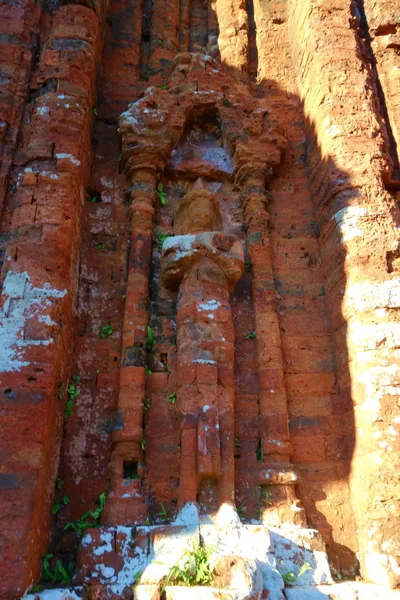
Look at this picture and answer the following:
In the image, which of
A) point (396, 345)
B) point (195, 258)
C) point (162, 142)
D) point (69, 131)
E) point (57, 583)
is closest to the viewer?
point (57, 583)

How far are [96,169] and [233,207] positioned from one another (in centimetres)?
193

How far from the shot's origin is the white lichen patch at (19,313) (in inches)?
194

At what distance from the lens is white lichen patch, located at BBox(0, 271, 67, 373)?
4.93 meters

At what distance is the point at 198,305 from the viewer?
5777 millimetres

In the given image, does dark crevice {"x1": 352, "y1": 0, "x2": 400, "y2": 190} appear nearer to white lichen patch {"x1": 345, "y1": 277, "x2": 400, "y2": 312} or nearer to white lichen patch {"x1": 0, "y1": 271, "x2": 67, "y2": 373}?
white lichen patch {"x1": 345, "y1": 277, "x2": 400, "y2": 312}

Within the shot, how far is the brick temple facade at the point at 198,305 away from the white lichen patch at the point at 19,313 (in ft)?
0.07

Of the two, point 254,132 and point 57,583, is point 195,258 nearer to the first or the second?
point 254,132

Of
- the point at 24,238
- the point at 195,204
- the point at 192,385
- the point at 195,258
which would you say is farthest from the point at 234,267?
the point at 24,238

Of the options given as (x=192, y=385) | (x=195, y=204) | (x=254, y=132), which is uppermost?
(x=254, y=132)

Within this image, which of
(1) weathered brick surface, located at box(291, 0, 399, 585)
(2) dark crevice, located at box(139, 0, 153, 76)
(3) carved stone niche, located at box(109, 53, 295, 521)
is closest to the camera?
(1) weathered brick surface, located at box(291, 0, 399, 585)

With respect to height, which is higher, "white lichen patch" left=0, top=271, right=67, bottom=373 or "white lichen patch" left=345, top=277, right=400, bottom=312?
"white lichen patch" left=345, top=277, right=400, bottom=312

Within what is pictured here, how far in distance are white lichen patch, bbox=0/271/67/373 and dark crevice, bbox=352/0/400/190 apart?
13.6ft

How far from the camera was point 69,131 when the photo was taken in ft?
21.3

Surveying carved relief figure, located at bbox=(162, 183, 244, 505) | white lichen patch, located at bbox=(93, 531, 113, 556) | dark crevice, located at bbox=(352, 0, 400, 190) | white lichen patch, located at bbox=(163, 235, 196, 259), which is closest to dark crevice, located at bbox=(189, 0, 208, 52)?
dark crevice, located at bbox=(352, 0, 400, 190)
